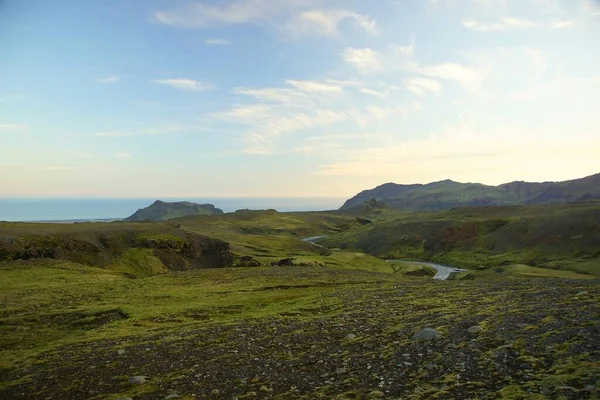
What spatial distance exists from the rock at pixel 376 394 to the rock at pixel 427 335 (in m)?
7.02

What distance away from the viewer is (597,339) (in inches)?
674

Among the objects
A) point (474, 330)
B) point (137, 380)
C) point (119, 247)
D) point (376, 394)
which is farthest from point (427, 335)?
point (119, 247)

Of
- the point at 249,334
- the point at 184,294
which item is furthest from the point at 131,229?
the point at 249,334

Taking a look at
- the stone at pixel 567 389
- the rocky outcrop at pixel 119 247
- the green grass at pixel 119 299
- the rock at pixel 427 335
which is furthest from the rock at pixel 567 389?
the rocky outcrop at pixel 119 247

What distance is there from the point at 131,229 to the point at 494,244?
127274 mm

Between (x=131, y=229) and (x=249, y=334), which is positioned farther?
(x=131, y=229)

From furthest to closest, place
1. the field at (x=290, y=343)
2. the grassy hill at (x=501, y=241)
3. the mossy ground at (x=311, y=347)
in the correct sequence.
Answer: the grassy hill at (x=501, y=241) < the field at (x=290, y=343) < the mossy ground at (x=311, y=347)

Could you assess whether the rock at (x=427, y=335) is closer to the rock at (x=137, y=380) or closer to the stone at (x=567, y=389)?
the stone at (x=567, y=389)

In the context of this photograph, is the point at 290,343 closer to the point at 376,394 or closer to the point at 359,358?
the point at 359,358

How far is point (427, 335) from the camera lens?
70.0ft

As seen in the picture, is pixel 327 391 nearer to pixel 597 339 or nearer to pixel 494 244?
pixel 597 339

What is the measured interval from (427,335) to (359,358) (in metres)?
4.37

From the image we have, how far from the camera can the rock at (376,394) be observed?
14.7m

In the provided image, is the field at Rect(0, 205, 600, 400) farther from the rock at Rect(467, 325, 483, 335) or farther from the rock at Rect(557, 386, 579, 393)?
the rock at Rect(467, 325, 483, 335)
